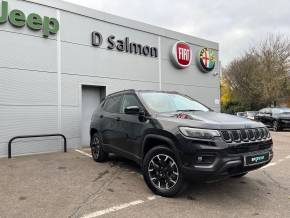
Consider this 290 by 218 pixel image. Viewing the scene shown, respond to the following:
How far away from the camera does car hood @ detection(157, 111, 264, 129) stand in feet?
15.5

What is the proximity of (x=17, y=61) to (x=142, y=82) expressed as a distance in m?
5.09

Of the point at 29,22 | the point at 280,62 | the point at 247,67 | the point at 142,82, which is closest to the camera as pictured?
the point at 29,22

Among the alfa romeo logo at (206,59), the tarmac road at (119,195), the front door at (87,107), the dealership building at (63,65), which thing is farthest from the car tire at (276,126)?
the tarmac road at (119,195)

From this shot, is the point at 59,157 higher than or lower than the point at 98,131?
lower

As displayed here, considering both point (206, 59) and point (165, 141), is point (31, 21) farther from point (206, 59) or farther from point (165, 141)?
point (206, 59)

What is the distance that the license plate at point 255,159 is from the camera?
477cm

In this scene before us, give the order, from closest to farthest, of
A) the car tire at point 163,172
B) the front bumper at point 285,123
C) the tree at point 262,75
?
the car tire at point 163,172 < the front bumper at point 285,123 < the tree at point 262,75

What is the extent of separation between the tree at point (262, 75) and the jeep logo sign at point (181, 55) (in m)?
23.2

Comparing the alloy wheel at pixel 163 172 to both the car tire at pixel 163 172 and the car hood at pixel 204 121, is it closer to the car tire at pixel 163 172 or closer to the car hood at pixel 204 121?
the car tire at pixel 163 172

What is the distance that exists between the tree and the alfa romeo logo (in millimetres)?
21065

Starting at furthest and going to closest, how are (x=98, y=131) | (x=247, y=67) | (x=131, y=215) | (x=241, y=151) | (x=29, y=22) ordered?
(x=247, y=67) < (x=29, y=22) < (x=98, y=131) < (x=241, y=151) < (x=131, y=215)

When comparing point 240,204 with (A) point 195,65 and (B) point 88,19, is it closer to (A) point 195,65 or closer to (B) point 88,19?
(B) point 88,19

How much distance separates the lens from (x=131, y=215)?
4359mm

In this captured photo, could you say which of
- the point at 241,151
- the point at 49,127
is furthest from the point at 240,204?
the point at 49,127
